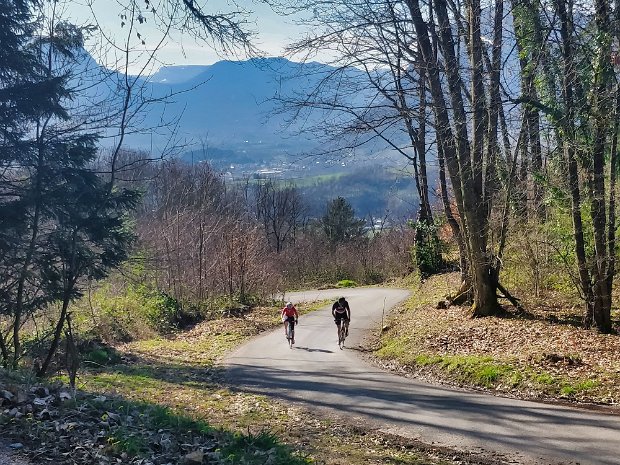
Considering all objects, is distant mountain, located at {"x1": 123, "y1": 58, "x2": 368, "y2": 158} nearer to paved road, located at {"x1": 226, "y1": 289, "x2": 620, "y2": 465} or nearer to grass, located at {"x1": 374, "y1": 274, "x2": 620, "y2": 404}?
paved road, located at {"x1": 226, "y1": 289, "x2": 620, "y2": 465}

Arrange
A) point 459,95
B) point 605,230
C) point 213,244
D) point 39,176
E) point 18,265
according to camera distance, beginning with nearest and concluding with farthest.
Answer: point 39,176 < point 18,265 < point 605,230 < point 459,95 < point 213,244

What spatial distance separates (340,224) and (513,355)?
5153 cm

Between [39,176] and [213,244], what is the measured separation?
19385mm

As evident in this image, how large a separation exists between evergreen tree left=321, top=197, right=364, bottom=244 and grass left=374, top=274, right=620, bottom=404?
45017 millimetres

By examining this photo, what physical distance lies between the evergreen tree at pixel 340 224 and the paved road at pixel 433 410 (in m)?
46.2

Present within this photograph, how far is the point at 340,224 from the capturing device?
65.1 metres

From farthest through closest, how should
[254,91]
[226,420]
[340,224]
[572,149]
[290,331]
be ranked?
[340,224] < [290,331] < [254,91] < [572,149] < [226,420]

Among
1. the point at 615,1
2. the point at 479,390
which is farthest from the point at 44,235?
the point at 615,1

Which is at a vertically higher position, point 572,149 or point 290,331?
point 572,149

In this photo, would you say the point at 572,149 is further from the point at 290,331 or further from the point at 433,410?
the point at 290,331

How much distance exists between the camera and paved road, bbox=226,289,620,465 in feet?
28.6

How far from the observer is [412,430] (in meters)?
9.80

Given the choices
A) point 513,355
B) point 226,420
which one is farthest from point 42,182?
point 513,355

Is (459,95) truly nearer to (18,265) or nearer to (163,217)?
(18,265)
